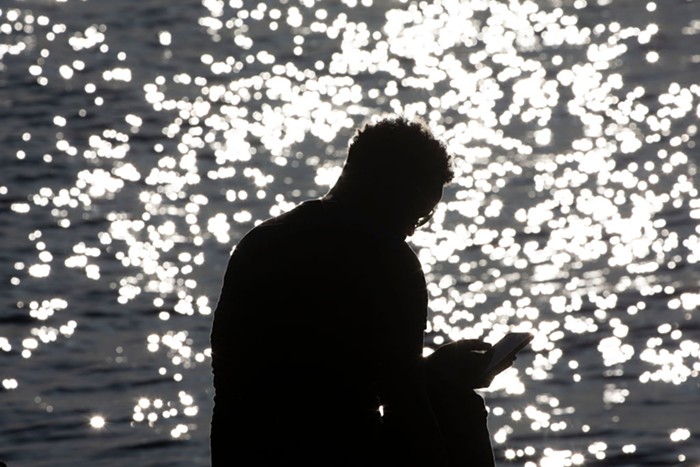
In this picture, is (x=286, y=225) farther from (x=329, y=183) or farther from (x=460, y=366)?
(x=329, y=183)

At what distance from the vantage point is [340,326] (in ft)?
14.0

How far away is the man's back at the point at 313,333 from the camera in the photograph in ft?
13.9

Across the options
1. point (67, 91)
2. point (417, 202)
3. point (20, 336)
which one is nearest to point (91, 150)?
point (67, 91)

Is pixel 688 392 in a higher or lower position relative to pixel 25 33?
lower

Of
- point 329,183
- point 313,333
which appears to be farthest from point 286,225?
point 329,183

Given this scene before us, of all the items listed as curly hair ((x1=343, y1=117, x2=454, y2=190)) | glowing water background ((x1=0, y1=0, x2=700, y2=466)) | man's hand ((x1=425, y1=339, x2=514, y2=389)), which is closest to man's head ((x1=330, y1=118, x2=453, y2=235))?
curly hair ((x1=343, y1=117, x2=454, y2=190))

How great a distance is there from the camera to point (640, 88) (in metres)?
22.9

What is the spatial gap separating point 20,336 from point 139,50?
40.3 feet

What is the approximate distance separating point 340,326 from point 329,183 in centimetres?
1465

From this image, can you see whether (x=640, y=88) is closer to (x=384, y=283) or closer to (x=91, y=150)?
(x=91, y=150)

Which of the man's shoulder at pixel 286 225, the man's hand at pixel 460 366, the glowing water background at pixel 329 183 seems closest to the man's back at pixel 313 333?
the man's shoulder at pixel 286 225

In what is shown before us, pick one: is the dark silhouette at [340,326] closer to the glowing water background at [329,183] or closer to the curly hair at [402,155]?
the curly hair at [402,155]

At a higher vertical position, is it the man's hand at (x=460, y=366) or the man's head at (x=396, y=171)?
the man's head at (x=396, y=171)

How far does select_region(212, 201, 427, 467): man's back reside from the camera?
4.23 meters
